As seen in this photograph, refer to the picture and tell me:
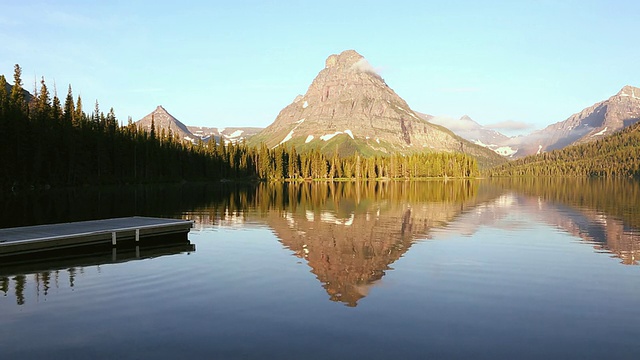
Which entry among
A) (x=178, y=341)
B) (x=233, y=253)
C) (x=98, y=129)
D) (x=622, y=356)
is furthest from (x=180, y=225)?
(x=98, y=129)

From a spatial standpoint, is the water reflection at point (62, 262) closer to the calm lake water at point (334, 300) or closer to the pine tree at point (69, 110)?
the calm lake water at point (334, 300)

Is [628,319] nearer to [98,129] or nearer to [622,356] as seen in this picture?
[622,356]

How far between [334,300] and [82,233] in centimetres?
1997

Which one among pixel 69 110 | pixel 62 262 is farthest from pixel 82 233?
pixel 69 110

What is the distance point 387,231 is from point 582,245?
50.4 ft

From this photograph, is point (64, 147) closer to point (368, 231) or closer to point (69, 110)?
point (69, 110)

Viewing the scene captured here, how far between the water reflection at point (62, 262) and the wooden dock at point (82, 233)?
1.61ft

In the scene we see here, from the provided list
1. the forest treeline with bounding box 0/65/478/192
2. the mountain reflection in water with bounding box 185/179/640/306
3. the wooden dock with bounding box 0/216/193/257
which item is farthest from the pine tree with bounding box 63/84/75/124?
the wooden dock with bounding box 0/216/193/257

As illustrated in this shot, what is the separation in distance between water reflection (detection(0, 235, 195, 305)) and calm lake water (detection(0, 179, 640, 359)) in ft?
0.47

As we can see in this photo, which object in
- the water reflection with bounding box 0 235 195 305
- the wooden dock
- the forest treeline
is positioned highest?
the forest treeline

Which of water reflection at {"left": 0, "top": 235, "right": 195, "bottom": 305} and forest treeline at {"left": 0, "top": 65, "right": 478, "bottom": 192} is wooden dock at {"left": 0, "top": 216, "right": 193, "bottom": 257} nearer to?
water reflection at {"left": 0, "top": 235, "right": 195, "bottom": 305}

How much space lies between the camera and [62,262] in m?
27.2

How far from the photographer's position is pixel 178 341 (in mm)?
14508

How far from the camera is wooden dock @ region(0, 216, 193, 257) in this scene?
27.8 m
